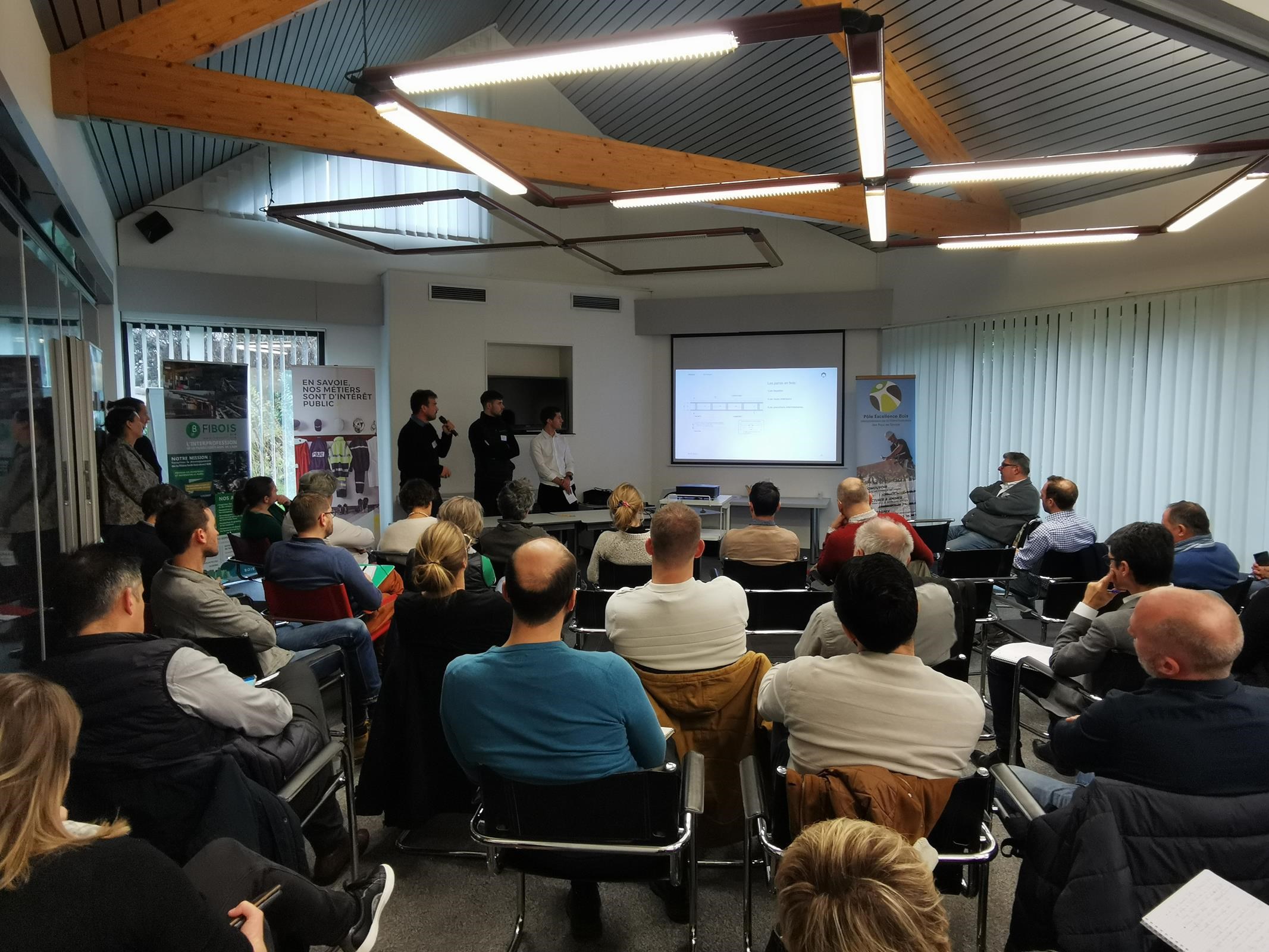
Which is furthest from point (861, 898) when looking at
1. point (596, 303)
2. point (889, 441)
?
point (596, 303)

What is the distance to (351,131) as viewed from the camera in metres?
4.58

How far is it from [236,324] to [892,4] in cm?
626

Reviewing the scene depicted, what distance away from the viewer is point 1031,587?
4.96 metres

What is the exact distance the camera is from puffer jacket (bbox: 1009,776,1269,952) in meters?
1.63

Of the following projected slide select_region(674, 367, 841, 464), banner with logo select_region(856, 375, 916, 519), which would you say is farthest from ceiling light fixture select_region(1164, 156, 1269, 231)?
projected slide select_region(674, 367, 841, 464)

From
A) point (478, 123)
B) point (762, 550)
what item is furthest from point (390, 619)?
point (478, 123)

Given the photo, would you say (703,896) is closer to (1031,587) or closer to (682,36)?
(682,36)

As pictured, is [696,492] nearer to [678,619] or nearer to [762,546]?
[762,546]

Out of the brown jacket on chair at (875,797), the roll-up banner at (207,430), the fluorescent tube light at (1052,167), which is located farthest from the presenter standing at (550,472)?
the brown jacket on chair at (875,797)

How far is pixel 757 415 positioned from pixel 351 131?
561 centimetres

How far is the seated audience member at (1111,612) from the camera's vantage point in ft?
9.07

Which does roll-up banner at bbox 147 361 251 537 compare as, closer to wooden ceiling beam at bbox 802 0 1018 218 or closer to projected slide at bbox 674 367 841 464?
projected slide at bbox 674 367 841 464

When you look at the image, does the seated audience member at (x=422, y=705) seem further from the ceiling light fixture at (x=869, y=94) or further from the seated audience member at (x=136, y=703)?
the ceiling light fixture at (x=869, y=94)

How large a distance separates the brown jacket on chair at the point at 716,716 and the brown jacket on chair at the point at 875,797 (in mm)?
630
